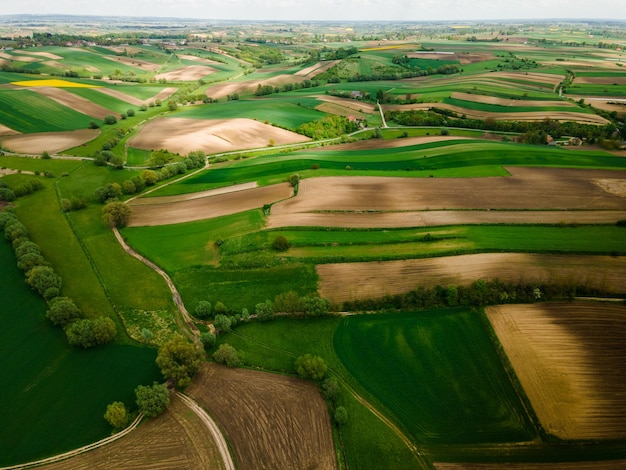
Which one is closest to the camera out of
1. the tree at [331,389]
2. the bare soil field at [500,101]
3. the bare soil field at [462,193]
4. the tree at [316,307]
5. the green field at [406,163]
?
the tree at [331,389]

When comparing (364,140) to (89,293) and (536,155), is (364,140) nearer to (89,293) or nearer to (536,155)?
(536,155)

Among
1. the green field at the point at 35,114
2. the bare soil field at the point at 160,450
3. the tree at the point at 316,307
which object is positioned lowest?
the bare soil field at the point at 160,450

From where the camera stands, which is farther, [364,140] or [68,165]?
[364,140]

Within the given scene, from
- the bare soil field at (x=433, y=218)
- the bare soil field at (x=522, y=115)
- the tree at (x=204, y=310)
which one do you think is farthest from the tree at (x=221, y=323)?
the bare soil field at (x=522, y=115)

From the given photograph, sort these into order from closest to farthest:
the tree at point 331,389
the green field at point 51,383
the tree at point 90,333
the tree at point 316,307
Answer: the green field at point 51,383, the tree at point 331,389, the tree at point 90,333, the tree at point 316,307

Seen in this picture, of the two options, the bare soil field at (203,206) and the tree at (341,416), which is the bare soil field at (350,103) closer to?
the bare soil field at (203,206)

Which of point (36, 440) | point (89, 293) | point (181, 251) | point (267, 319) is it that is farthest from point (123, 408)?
point (181, 251)
